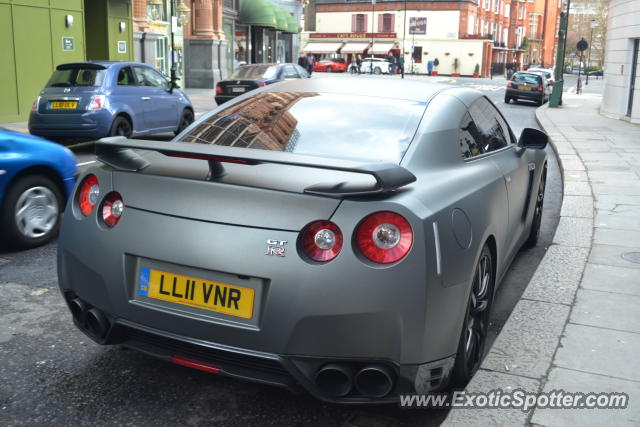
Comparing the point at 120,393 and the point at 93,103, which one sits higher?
the point at 93,103

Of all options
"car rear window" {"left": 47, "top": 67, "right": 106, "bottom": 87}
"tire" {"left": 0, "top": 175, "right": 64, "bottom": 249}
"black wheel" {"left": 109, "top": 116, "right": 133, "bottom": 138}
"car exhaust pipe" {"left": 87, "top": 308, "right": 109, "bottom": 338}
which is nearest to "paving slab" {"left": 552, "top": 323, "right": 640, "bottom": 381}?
"car exhaust pipe" {"left": 87, "top": 308, "right": 109, "bottom": 338}

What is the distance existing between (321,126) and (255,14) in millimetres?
36412

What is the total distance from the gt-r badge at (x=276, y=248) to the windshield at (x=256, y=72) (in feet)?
62.2

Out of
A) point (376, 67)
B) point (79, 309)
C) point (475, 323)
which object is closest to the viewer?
point (79, 309)

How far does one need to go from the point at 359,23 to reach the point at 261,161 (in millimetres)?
83711

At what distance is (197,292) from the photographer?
2.85 meters

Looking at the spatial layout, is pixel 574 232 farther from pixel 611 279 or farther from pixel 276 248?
pixel 276 248

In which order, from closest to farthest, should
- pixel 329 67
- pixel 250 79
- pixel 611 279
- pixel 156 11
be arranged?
pixel 611 279 < pixel 250 79 < pixel 156 11 < pixel 329 67

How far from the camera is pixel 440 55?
78.6m

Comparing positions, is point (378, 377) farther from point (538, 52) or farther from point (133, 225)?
point (538, 52)

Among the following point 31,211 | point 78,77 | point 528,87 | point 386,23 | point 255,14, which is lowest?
point 31,211

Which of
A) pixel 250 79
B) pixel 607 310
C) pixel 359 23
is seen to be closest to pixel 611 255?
pixel 607 310

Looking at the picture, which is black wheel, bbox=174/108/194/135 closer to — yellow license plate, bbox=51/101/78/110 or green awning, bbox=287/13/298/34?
yellow license plate, bbox=51/101/78/110

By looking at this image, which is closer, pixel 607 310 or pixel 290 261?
pixel 290 261
